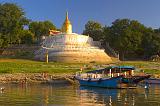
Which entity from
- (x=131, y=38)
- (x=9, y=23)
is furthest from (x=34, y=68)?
(x=131, y=38)

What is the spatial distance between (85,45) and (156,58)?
56.2 ft

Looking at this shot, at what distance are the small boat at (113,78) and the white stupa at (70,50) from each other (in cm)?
3175

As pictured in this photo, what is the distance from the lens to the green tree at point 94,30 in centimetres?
11904

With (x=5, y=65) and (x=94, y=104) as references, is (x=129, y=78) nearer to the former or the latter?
(x=94, y=104)

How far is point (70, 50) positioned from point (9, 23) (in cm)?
Result: 1674

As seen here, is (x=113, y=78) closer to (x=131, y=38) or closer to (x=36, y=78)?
(x=36, y=78)

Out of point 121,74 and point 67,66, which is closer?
point 121,74

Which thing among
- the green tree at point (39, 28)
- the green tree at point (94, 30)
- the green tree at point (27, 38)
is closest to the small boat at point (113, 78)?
Answer: the green tree at point (27, 38)

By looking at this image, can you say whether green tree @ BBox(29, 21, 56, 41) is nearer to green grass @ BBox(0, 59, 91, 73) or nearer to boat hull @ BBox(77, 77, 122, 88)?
green grass @ BBox(0, 59, 91, 73)

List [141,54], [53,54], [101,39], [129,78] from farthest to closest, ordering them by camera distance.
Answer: [101,39], [141,54], [53,54], [129,78]

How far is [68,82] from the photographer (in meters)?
61.3

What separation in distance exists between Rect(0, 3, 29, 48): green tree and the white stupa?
712 cm

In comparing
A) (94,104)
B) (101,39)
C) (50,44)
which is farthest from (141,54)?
(94,104)

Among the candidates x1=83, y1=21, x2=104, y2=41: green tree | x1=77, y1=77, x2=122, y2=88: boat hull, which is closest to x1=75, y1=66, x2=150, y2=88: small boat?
x1=77, y1=77, x2=122, y2=88: boat hull
